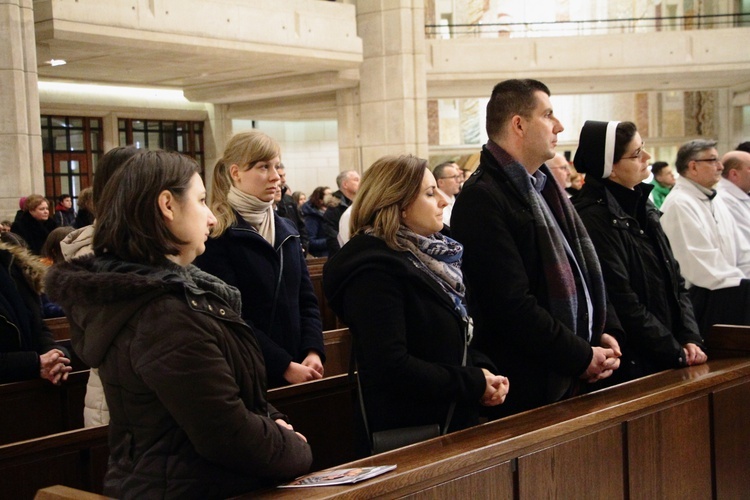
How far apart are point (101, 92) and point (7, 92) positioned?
22.4 ft

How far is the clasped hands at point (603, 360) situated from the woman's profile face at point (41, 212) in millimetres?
7238

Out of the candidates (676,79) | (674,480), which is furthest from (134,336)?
(676,79)

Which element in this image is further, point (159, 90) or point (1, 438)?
point (159, 90)

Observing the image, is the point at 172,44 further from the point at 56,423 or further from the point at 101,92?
the point at 56,423

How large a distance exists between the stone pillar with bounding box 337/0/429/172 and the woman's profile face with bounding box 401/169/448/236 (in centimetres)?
1251

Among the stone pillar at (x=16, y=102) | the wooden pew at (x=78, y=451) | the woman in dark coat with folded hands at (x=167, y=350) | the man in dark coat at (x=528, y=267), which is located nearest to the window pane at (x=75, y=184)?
the stone pillar at (x=16, y=102)

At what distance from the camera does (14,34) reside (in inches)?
377

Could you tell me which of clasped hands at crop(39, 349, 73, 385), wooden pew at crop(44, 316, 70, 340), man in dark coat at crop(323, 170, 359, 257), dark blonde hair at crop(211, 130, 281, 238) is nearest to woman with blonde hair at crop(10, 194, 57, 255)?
man in dark coat at crop(323, 170, 359, 257)

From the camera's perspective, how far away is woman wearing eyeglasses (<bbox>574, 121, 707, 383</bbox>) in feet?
11.6

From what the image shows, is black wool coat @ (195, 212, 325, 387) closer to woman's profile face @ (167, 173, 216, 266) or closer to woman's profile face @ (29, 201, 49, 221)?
woman's profile face @ (167, 173, 216, 266)

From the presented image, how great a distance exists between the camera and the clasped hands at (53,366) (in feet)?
12.8

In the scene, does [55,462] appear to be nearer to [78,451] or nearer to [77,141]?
[78,451]

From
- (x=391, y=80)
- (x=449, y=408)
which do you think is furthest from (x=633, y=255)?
(x=391, y=80)

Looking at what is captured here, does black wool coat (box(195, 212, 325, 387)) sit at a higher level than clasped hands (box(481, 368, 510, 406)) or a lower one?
higher
